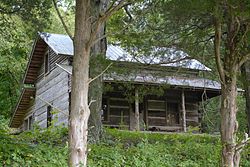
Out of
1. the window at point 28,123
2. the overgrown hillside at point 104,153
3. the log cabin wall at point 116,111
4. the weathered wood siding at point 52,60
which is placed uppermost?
the weathered wood siding at point 52,60

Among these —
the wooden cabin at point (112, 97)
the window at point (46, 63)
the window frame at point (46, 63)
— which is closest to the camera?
the wooden cabin at point (112, 97)

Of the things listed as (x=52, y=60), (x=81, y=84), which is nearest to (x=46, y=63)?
(x=52, y=60)

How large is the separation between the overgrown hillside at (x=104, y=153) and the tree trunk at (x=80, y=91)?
2.50 metres

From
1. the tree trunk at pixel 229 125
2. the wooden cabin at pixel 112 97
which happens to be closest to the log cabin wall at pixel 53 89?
the wooden cabin at pixel 112 97

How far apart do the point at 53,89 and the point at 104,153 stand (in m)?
12.6

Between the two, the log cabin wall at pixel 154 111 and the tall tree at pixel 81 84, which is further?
the log cabin wall at pixel 154 111

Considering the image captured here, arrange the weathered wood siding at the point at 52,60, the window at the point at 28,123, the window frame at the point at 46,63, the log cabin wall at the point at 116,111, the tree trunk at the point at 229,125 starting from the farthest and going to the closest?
the window at the point at 28,123, the window frame at the point at 46,63, the log cabin wall at the point at 116,111, the weathered wood siding at the point at 52,60, the tree trunk at the point at 229,125

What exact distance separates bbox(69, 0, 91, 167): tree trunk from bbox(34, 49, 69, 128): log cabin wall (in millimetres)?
13063

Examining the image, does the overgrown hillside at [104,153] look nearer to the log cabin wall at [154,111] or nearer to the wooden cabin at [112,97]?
the wooden cabin at [112,97]

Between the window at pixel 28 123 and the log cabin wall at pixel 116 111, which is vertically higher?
the log cabin wall at pixel 116 111

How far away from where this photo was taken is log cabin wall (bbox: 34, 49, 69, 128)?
19.2 meters

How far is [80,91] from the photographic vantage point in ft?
16.6

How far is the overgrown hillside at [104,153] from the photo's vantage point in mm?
7363

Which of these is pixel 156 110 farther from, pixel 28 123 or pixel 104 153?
pixel 104 153
